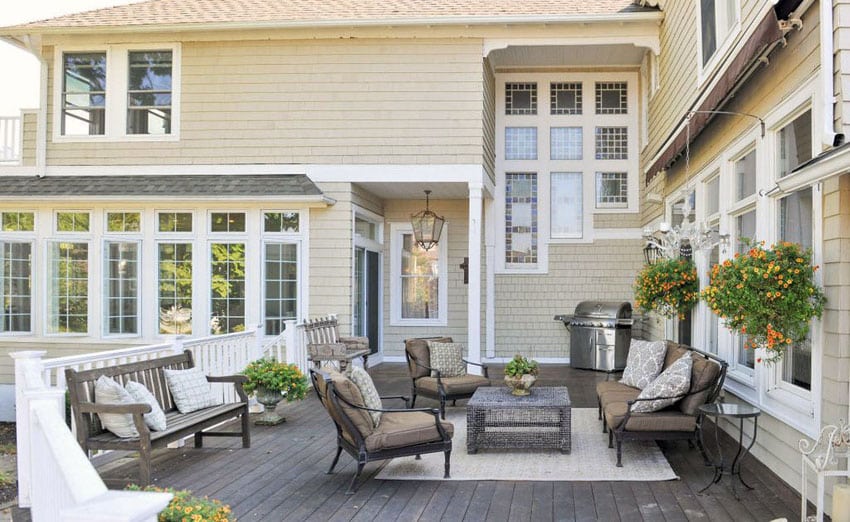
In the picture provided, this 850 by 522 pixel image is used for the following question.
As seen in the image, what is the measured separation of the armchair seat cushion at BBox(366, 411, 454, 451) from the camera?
198 inches

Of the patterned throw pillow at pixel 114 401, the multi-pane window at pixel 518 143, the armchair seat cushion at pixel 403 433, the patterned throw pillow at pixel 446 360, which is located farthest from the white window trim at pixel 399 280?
the patterned throw pillow at pixel 114 401

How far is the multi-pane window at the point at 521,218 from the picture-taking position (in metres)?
12.5

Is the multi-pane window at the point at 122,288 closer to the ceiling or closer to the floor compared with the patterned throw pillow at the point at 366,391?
closer to the ceiling

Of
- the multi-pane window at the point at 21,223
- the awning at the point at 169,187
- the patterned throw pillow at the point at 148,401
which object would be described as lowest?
the patterned throw pillow at the point at 148,401

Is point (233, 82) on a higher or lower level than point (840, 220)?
higher

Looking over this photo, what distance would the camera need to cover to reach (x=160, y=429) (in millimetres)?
5121

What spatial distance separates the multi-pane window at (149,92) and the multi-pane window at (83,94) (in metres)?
0.46

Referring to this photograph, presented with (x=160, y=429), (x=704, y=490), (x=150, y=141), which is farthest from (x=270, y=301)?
(x=704, y=490)

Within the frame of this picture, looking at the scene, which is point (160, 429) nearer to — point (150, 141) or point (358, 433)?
point (358, 433)

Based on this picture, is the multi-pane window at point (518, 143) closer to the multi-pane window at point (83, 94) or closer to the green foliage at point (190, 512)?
the multi-pane window at point (83, 94)

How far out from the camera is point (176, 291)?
10648 millimetres

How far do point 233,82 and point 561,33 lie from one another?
201 inches

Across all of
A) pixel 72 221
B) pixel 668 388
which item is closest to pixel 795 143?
pixel 668 388

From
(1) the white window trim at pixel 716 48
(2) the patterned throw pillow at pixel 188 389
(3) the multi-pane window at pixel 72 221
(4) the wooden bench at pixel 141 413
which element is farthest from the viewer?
(3) the multi-pane window at pixel 72 221
